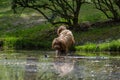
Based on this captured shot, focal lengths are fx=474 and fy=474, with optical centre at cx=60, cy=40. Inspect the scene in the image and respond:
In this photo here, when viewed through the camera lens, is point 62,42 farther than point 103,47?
No

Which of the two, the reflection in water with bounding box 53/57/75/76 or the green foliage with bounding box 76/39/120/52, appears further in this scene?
the green foliage with bounding box 76/39/120/52

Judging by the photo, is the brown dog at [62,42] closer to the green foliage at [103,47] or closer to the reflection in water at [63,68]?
the green foliage at [103,47]

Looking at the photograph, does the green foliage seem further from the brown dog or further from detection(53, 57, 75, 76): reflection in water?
detection(53, 57, 75, 76): reflection in water

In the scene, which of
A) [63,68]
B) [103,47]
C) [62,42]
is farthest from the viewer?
[103,47]

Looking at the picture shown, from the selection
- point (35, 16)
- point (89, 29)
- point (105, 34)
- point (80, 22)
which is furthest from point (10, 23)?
point (105, 34)

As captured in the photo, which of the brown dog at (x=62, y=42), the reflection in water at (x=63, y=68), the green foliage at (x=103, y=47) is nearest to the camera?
the reflection in water at (x=63, y=68)

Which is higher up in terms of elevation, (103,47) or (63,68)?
(63,68)

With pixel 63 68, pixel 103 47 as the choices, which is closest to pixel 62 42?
pixel 103 47

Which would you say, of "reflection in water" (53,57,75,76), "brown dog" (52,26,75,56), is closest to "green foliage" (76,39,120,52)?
"brown dog" (52,26,75,56)

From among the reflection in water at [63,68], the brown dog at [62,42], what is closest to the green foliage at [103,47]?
the brown dog at [62,42]

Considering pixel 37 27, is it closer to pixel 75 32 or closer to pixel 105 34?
pixel 75 32

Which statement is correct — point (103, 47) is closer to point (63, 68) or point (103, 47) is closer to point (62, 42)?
point (62, 42)

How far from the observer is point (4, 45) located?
A: 39.3 meters

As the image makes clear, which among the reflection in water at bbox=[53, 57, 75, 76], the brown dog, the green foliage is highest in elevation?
the reflection in water at bbox=[53, 57, 75, 76]
